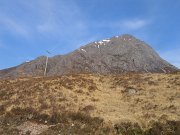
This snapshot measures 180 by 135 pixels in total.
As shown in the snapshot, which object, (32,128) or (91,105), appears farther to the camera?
(91,105)

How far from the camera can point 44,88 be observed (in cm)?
4006

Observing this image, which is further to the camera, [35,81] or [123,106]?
[35,81]

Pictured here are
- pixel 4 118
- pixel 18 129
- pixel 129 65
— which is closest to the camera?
pixel 18 129

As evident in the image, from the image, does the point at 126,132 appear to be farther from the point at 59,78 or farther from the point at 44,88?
the point at 59,78

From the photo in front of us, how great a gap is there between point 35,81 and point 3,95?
15.3ft

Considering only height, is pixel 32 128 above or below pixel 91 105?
below

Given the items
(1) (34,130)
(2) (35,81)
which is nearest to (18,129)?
(1) (34,130)

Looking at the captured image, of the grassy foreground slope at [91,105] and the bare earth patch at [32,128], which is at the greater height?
the grassy foreground slope at [91,105]

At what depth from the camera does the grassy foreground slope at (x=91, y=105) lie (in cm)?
2995

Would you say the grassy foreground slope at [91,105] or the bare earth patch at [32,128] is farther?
the bare earth patch at [32,128]

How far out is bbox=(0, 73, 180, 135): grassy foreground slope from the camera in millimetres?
29953

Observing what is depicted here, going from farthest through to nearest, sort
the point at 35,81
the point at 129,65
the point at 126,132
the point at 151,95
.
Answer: the point at 129,65
the point at 35,81
the point at 151,95
the point at 126,132

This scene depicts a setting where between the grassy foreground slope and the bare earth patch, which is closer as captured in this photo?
the grassy foreground slope

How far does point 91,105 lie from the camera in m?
35.2
